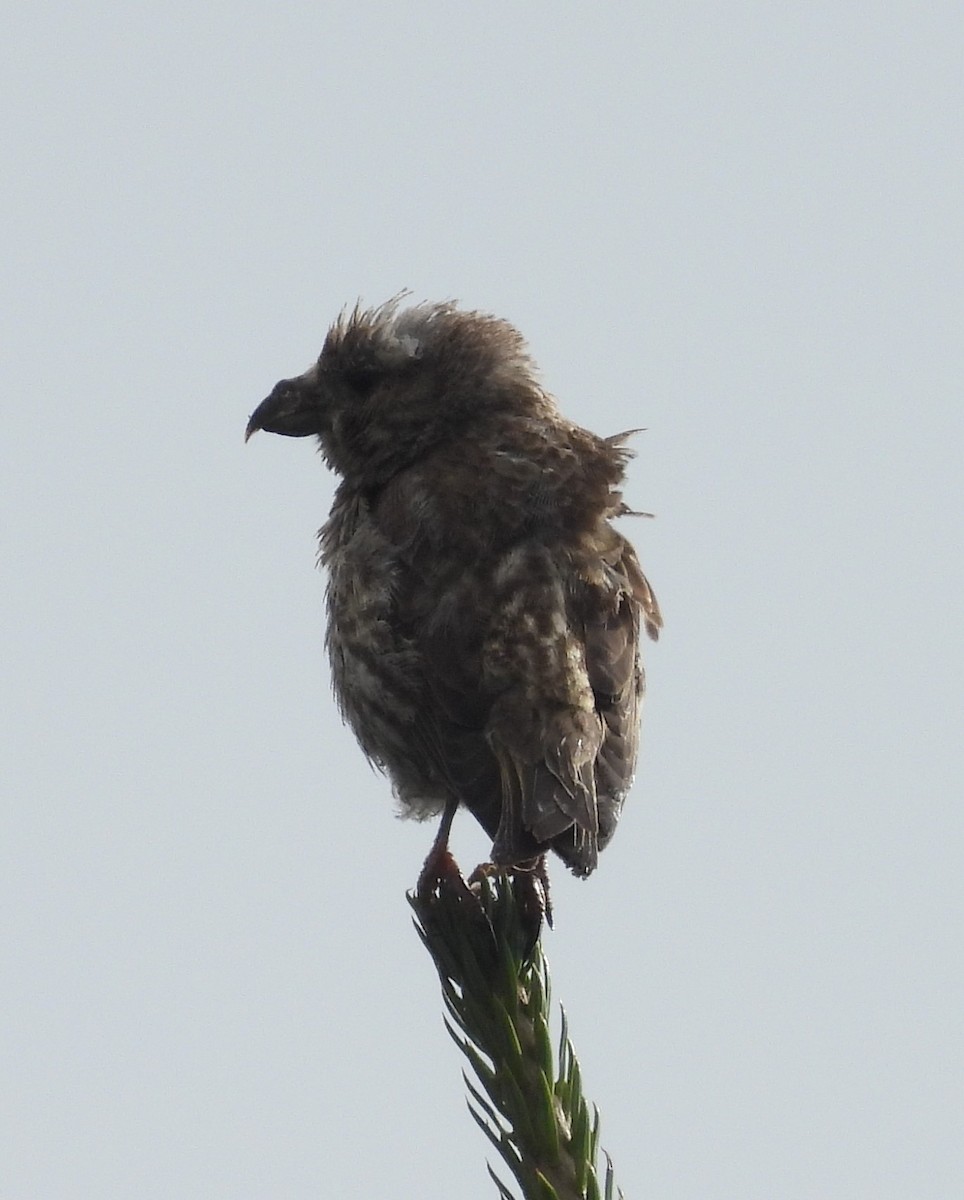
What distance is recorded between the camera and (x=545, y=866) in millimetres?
5797

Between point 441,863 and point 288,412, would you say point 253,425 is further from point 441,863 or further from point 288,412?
point 441,863

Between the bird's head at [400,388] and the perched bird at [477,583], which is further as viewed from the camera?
the bird's head at [400,388]

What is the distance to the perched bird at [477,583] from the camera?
5398mm

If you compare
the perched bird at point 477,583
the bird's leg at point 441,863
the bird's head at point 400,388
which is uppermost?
the bird's head at point 400,388

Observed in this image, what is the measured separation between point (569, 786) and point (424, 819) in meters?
1.64

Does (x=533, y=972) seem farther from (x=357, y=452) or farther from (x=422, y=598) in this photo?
(x=357, y=452)

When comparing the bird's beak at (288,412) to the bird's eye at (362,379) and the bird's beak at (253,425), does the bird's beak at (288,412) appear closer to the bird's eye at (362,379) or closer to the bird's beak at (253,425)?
the bird's beak at (253,425)

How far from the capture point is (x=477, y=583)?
5.82 metres

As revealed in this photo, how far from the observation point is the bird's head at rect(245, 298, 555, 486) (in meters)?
6.98

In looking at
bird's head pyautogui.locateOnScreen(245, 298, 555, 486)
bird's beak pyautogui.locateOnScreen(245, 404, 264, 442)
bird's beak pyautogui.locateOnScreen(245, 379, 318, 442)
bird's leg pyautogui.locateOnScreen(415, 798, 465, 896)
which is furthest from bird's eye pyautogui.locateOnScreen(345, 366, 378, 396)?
bird's leg pyautogui.locateOnScreen(415, 798, 465, 896)

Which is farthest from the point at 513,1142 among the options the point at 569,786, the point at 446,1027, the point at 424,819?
the point at 424,819

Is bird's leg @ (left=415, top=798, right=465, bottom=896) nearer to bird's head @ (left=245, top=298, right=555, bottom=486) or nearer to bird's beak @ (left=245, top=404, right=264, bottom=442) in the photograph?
bird's head @ (left=245, top=298, right=555, bottom=486)

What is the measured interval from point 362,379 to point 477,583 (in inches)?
72.7

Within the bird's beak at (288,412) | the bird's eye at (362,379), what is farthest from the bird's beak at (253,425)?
the bird's eye at (362,379)
